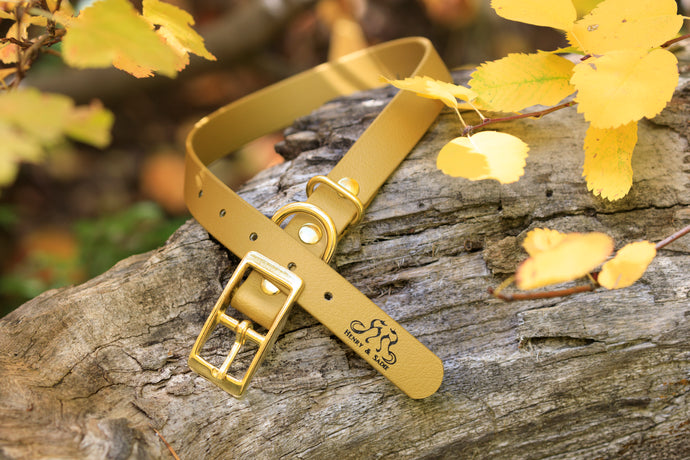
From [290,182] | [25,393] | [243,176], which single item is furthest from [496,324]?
[243,176]

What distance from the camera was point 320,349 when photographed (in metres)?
1.20

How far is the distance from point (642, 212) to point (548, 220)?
0.85 ft

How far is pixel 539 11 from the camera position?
106cm

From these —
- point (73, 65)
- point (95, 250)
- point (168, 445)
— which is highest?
point (73, 65)

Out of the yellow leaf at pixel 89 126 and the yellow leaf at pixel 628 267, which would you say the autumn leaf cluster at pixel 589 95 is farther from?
the yellow leaf at pixel 89 126

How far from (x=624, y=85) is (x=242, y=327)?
0.96 metres

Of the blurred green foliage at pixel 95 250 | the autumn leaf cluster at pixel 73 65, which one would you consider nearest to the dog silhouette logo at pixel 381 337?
the autumn leaf cluster at pixel 73 65

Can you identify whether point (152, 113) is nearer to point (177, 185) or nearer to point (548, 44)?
point (177, 185)

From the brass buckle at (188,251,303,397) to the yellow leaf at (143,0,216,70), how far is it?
1.63 feet

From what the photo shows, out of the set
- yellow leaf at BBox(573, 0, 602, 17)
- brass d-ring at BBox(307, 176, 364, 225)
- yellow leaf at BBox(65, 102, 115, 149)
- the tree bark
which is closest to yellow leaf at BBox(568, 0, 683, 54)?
the tree bark

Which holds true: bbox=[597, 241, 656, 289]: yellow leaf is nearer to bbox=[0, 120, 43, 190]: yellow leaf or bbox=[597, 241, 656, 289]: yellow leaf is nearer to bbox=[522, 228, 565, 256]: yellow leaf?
bbox=[522, 228, 565, 256]: yellow leaf

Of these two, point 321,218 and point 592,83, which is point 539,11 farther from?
point 321,218

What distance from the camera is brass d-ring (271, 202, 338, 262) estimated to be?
117cm

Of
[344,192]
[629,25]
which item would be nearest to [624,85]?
[629,25]
